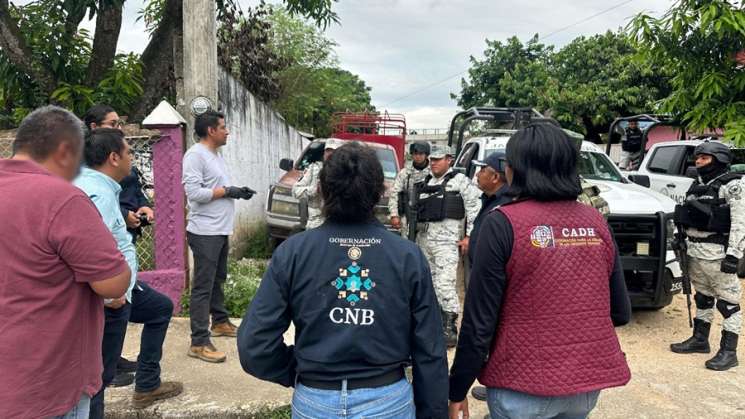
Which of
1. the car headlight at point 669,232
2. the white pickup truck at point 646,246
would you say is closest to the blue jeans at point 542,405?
the white pickup truck at point 646,246

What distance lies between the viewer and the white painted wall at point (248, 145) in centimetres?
758

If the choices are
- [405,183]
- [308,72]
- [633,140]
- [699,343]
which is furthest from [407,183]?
[308,72]

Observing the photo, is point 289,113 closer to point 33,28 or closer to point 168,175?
point 33,28

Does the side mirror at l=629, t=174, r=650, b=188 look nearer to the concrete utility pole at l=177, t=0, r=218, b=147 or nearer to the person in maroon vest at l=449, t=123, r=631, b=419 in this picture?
the concrete utility pole at l=177, t=0, r=218, b=147

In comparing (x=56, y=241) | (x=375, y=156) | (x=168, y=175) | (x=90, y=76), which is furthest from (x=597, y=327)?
(x=90, y=76)

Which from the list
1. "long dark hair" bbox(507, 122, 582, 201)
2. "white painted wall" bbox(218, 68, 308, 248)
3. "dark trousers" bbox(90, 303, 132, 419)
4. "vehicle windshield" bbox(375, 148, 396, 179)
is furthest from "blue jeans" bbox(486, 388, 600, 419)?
"vehicle windshield" bbox(375, 148, 396, 179)

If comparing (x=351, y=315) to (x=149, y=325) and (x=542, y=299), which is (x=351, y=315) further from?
(x=149, y=325)

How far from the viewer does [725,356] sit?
14.9 feet

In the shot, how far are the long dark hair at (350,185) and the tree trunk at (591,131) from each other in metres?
19.2

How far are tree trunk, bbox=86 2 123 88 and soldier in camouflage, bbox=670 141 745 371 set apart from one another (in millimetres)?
6878

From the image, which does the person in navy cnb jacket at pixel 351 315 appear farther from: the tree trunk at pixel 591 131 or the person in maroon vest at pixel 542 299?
the tree trunk at pixel 591 131

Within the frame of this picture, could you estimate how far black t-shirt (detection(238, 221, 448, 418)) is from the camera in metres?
1.83

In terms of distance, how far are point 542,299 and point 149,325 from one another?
2.47 m

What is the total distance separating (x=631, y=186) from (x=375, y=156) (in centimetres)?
518
